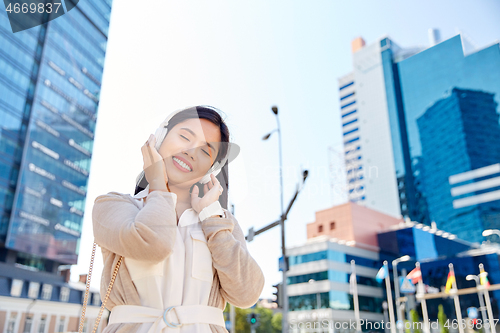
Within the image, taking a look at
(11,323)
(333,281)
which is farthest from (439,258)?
(11,323)

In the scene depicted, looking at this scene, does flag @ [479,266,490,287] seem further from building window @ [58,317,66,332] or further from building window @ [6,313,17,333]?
building window @ [6,313,17,333]

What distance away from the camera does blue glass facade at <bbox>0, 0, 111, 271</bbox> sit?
1437 inches

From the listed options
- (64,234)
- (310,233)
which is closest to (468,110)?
(310,233)

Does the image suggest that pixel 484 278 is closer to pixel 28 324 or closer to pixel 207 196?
pixel 28 324

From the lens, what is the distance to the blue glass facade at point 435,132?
51.8 m

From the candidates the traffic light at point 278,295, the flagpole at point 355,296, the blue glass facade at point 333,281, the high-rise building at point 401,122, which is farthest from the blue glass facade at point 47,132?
the high-rise building at point 401,122

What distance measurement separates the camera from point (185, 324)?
3.83 feet

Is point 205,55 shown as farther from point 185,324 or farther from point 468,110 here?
point 468,110

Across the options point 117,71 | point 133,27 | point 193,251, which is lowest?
point 193,251

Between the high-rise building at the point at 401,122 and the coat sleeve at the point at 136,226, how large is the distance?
5458 cm

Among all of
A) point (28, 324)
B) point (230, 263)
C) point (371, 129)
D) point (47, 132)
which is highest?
point (371, 129)

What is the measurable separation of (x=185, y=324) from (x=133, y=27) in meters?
1.19

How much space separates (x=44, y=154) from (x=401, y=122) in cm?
6142

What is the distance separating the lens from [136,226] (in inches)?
45.9
